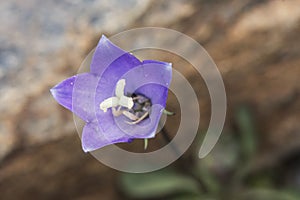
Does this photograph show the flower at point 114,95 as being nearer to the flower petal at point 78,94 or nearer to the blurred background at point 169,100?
the flower petal at point 78,94

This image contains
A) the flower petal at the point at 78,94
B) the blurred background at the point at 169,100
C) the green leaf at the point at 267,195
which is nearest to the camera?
the flower petal at the point at 78,94

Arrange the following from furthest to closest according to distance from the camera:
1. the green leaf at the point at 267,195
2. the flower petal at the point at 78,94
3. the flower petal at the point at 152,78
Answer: the green leaf at the point at 267,195 < the flower petal at the point at 78,94 < the flower petal at the point at 152,78

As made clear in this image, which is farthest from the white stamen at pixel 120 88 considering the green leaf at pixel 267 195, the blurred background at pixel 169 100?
the green leaf at pixel 267 195

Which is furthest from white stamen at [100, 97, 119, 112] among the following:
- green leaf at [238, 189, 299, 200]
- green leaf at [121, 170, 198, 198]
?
green leaf at [238, 189, 299, 200]

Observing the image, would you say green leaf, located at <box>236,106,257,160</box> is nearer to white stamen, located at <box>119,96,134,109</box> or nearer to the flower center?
the flower center

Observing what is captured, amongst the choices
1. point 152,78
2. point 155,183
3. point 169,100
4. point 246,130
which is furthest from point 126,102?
point 246,130

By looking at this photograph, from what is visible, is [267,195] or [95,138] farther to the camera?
[267,195]

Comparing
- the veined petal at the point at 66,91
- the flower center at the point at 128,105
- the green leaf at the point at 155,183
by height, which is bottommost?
the veined petal at the point at 66,91

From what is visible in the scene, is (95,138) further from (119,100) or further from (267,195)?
(267,195)

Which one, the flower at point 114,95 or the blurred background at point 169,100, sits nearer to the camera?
the flower at point 114,95
